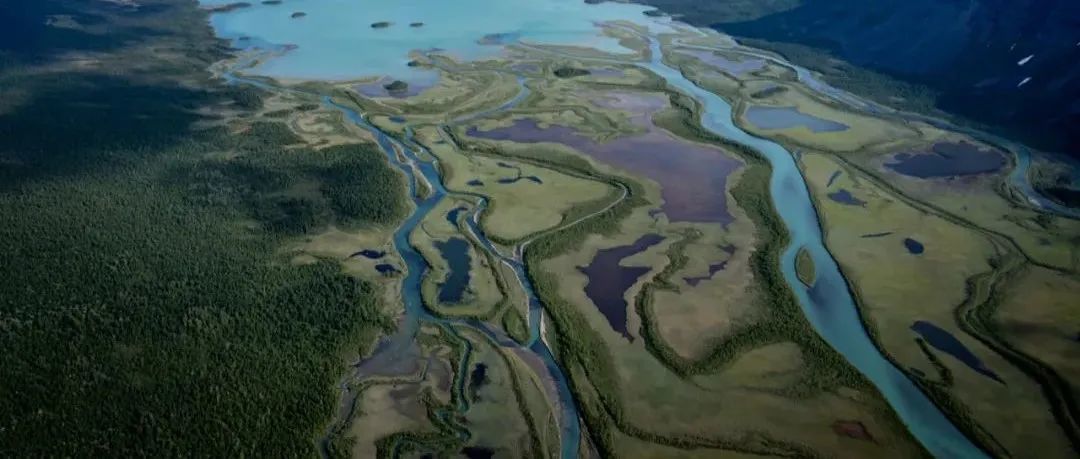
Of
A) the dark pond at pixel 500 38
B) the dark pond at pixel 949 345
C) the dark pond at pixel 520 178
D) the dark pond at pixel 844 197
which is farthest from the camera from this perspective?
the dark pond at pixel 500 38

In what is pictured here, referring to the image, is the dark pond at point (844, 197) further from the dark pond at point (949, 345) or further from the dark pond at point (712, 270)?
the dark pond at point (949, 345)

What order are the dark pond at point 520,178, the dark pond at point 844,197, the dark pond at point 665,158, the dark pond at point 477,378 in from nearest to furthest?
1. the dark pond at point 477,378
2. the dark pond at point 665,158
3. the dark pond at point 844,197
4. the dark pond at point 520,178

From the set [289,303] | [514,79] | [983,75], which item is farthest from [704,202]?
[983,75]

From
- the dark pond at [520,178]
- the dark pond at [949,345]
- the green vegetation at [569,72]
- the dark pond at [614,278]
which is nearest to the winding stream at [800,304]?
the dark pond at [949,345]

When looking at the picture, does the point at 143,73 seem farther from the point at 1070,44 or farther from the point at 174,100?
the point at 1070,44

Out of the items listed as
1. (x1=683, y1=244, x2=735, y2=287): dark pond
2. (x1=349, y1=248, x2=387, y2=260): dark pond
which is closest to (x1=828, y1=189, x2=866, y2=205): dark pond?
(x1=683, y1=244, x2=735, y2=287): dark pond

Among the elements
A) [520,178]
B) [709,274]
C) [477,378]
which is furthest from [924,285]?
[520,178]

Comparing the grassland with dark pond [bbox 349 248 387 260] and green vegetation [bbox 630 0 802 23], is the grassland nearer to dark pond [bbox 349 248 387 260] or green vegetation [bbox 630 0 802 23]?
dark pond [bbox 349 248 387 260]
